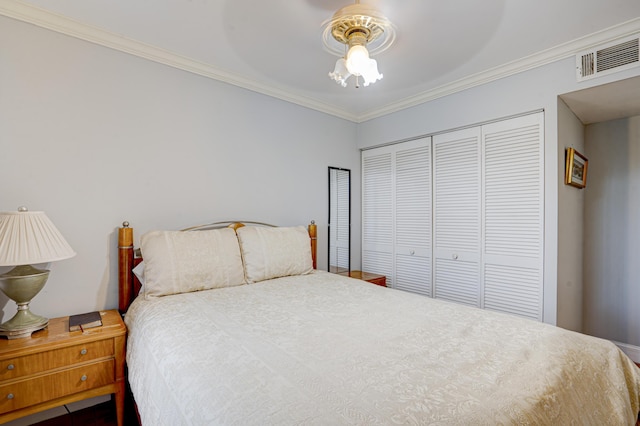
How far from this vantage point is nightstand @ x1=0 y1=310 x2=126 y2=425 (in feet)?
4.90

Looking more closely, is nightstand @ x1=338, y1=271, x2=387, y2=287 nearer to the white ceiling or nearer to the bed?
the bed

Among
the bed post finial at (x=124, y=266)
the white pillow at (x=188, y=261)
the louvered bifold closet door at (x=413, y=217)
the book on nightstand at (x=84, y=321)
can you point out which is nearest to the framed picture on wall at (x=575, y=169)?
the louvered bifold closet door at (x=413, y=217)

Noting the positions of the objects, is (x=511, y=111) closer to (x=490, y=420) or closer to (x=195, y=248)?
(x=490, y=420)

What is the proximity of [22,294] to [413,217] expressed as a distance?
3.10 m

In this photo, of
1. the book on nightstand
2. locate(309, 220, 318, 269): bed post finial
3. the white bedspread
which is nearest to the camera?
the white bedspread

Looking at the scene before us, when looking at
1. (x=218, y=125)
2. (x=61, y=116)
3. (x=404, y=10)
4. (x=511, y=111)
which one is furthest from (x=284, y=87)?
(x=511, y=111)

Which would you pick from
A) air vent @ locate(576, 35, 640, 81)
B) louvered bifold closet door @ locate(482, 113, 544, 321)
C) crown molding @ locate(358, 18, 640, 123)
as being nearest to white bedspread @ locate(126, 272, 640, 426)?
louvered bifold closet door @ locate(482, 113, 544, 321)

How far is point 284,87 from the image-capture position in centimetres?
300

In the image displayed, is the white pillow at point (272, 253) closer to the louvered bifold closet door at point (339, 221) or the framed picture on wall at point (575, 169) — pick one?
the louvered bifold closet door at point (339, 221)

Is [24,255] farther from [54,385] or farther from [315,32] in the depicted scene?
[315,32]

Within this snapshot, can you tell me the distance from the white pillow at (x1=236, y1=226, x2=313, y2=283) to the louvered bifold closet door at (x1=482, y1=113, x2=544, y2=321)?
1628 mm

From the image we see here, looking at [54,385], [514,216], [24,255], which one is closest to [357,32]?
[514,216]

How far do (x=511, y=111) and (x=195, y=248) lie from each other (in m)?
2.72

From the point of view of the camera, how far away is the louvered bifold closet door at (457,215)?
9.39 ft
